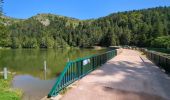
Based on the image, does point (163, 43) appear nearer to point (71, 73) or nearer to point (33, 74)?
point (33, 74)

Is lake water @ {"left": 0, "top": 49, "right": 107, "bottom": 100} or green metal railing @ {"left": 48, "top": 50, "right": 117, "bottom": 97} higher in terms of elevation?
green metal railing @ {"left": 48, "top": 50, "right": 117, "bottom": 97}

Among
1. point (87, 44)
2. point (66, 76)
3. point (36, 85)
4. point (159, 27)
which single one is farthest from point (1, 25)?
point (87, 44)

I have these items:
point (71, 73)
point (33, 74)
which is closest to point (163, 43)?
point (33, 74)

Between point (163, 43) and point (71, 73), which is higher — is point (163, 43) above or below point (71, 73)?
above

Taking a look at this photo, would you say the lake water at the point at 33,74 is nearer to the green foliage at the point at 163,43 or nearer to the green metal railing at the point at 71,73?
the green metal railing at the point at 71,73

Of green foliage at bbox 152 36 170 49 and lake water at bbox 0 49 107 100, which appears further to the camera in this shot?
green foliage at bbox 152 36 170 49

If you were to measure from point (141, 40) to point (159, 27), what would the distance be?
1321cm

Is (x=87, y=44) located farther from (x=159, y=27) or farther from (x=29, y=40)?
(x=159, y=27)

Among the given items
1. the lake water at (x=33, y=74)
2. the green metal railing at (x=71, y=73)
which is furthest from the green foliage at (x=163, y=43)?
the green metal railing at (x=71, y=73)

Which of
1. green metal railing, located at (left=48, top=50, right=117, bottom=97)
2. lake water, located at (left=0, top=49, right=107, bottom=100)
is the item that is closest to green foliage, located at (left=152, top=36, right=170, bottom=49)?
lake water, located at (left=0, top=49, right=107, bottom=100)

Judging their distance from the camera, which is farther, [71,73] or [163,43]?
[163,43]

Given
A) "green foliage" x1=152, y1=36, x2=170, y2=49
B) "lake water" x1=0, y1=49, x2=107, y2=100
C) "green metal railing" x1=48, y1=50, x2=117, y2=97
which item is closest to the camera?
"green metal railing" x1=48, y1=50, x2=117, y2=97

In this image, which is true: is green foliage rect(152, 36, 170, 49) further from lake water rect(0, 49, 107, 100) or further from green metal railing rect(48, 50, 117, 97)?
green metal railing rect(48, 50, 117, 97)

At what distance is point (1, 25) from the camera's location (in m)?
→ 27.3
